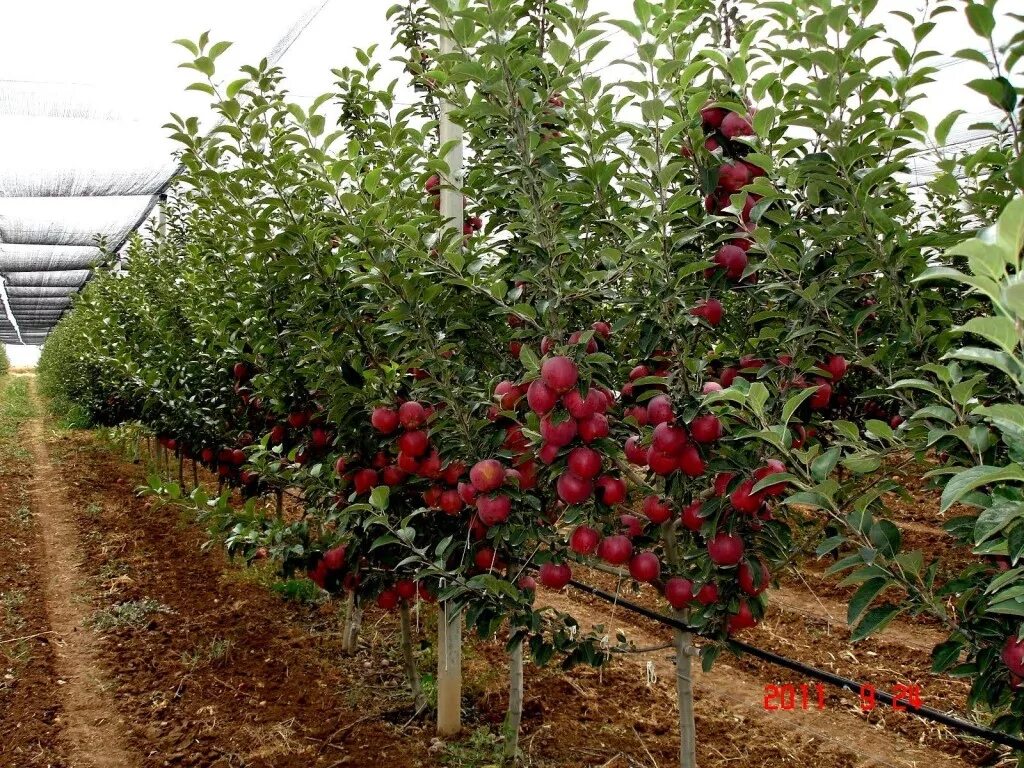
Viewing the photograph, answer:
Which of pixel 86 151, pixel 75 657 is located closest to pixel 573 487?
pixel 75 657

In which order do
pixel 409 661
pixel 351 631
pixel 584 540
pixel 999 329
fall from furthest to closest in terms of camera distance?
pixel 351 631
pixel 409 661
pixel 584 540
pixel 999 329

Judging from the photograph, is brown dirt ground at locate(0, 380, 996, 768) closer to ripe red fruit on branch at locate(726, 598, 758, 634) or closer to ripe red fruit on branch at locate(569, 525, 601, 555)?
ripe red fruit on branch at locate(726, 598, 758, 634)

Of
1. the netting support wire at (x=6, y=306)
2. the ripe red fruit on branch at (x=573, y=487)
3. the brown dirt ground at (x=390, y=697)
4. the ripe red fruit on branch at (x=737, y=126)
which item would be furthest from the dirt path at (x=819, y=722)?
the netting support wire at (x=6, y=306)

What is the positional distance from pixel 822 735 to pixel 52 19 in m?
6.09

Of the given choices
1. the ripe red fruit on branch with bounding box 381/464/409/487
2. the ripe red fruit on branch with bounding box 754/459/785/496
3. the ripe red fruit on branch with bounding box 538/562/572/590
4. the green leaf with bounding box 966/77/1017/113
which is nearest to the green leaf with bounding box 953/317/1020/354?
the green leaf with bounding box 966/77/1017/113

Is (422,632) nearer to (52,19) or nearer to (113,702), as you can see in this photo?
(113,702)

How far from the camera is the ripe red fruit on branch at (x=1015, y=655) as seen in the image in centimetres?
109

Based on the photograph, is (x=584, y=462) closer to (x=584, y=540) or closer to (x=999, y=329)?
(x=584, y=540)

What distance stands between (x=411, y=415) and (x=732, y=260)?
866mm

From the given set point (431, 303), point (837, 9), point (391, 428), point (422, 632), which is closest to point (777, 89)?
point (837, 9)

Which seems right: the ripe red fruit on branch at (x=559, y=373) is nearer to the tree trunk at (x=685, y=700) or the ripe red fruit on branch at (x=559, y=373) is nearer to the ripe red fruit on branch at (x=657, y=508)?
the ripe red fruit on branch at (x=657, y=508)

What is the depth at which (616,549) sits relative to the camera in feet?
Answer: 5.67

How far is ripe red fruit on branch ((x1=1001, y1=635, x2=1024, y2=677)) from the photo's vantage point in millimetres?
1095

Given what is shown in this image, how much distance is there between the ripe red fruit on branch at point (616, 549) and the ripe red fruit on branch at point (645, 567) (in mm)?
26
